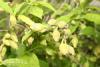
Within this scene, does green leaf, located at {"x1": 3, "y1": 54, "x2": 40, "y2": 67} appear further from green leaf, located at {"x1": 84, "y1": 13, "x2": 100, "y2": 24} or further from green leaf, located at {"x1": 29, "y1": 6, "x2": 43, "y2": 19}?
green leaf, located at {"x1": 84, "y1": 13, "x2": 100, "y2": 24}

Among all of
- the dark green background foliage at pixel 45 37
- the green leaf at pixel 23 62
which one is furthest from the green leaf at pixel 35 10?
the green leaf at pixel 23 62

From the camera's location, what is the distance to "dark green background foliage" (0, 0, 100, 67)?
830 millimetres

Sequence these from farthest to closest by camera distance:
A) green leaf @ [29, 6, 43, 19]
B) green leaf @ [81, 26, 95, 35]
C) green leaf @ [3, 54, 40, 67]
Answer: green leaf @ [81, 26, 95, 35] → green leaf @ [29, 6, 43, 19] → green leaf @ [3, 54, 40, 67]

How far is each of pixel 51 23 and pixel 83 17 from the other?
0.65 feet

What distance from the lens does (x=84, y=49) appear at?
1.14 meters

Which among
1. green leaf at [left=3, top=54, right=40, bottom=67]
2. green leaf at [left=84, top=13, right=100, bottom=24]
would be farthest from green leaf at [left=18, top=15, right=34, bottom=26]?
green leaf at [left=84, top=13, right=100, bottom=24]

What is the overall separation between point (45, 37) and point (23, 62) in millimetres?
161

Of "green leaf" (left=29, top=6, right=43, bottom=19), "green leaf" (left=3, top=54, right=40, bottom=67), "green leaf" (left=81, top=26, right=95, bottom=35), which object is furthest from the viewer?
"green leaf" (left=81, top=26, right=95, bottom=35)

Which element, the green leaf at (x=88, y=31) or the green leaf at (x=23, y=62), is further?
the green leaf at (x=88, y=31)

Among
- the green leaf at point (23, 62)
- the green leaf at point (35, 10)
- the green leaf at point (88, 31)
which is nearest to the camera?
the green leaf at point (23, 62)

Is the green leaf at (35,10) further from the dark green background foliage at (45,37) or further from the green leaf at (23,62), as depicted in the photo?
the green leaf at (23,62)

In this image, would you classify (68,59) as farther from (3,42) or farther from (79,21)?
(3,42)

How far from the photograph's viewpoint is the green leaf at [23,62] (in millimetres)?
768

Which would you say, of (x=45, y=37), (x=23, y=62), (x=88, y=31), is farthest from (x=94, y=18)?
(x=23, y=62)
